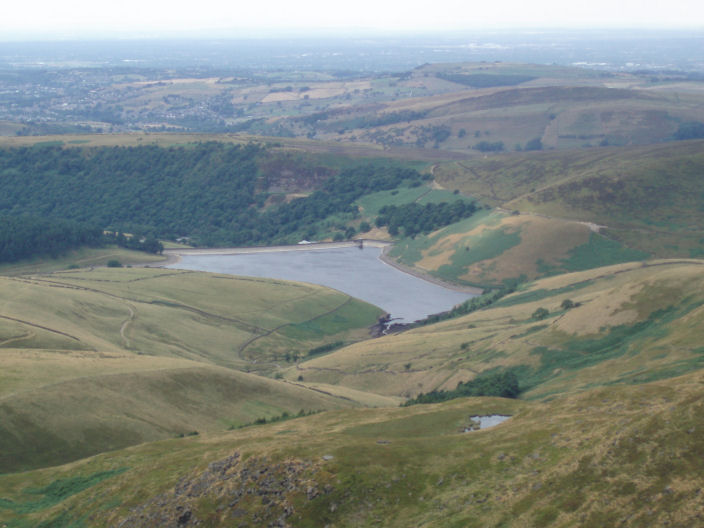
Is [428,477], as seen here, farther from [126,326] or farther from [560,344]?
[126,326]

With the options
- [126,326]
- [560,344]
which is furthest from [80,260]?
[560,344]

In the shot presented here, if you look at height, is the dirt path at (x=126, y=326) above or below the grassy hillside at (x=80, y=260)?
above

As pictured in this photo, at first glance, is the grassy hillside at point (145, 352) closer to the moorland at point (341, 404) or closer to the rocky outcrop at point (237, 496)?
the moorland at point (341, 404)

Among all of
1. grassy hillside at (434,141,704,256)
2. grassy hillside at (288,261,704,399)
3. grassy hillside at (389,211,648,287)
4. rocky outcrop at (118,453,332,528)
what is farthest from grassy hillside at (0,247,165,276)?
rocky outcrop at (118,453,332,528)

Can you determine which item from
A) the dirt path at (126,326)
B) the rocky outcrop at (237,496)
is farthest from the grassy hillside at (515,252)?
the rocky outcrop at (237,496)

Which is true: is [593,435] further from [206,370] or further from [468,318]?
[468,318]

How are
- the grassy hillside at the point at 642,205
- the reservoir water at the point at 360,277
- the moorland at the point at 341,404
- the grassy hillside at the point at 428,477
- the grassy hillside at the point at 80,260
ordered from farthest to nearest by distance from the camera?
1. the grassy hillside at the point at 642,205
2. the grassy hillside at the point at 80,260
3. the reservoir water at the point at 360,277
4. the moorland at the point at 341,404
5. the grassy hillside at the point at 428,477

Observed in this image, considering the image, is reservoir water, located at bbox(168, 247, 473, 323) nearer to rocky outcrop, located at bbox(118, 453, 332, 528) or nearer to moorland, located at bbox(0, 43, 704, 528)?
moorland, located at bbox(0, 43, 704, 528)

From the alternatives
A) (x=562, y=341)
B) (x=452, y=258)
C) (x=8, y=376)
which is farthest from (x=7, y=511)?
(x=452, y=258)
